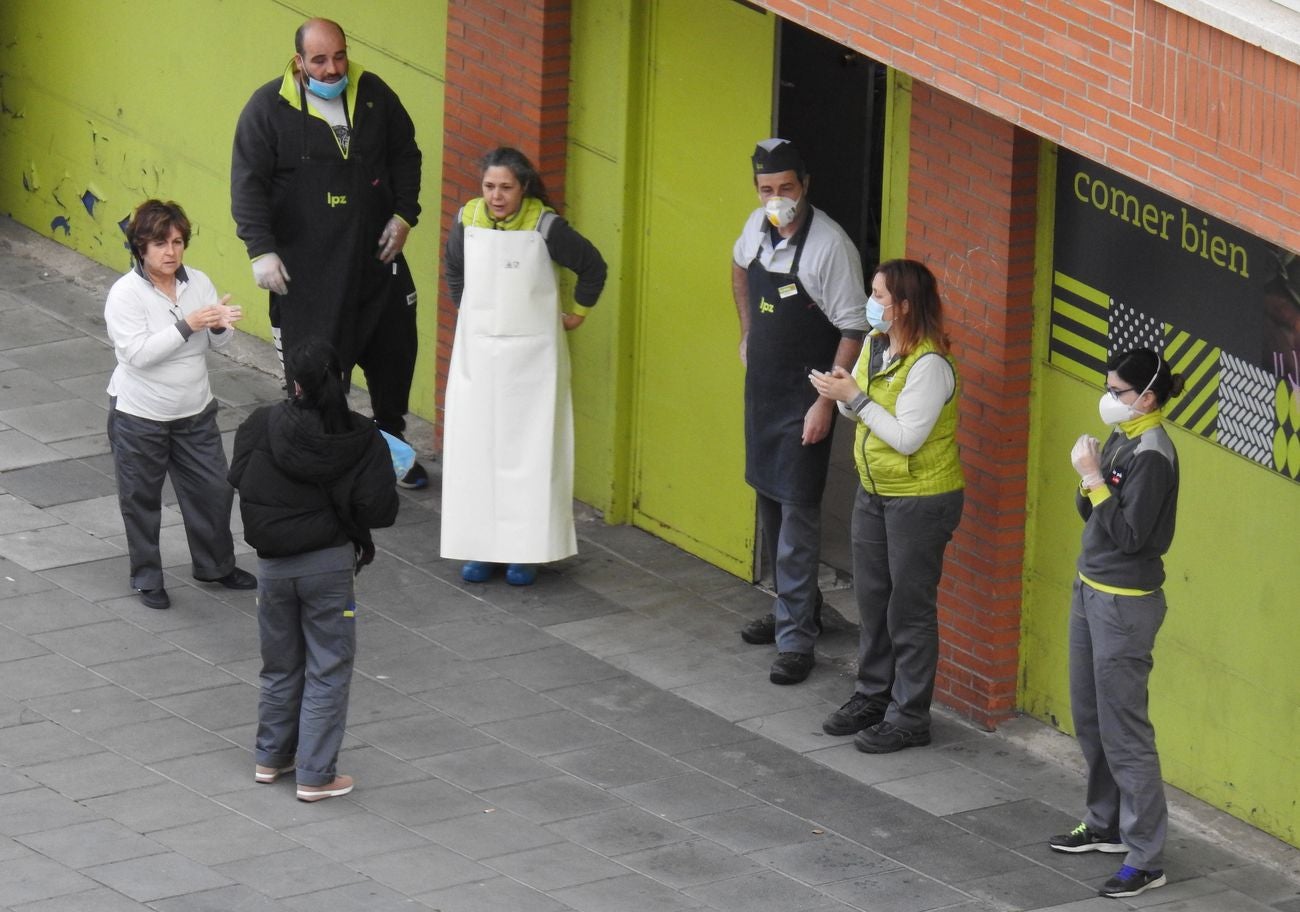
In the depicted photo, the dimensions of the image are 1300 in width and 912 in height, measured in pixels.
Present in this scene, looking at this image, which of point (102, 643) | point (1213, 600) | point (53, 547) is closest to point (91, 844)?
point (102, 643)

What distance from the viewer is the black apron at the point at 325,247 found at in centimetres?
1184

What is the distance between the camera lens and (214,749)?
32.6ft

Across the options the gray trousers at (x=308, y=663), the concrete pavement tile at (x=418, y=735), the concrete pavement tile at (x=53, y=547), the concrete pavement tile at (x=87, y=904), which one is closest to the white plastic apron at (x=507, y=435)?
the concrete pavement tile at (x=418, y=735)

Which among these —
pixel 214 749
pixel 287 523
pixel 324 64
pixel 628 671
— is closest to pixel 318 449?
pixel 287 523

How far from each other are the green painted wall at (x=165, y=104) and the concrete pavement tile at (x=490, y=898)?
494 cm

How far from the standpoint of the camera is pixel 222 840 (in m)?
9.20

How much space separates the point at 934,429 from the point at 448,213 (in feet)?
11.8

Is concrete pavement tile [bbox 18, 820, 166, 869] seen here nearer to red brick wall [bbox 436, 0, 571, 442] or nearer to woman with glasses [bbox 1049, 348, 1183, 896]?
woman with glasses [bbox 1049, 348, 1183, 896]

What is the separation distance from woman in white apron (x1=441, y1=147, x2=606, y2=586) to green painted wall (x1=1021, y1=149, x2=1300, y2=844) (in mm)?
2199

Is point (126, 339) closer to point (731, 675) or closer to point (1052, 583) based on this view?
point (731, 675)

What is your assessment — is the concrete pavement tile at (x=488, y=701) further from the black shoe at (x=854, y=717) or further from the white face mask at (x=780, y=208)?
the white face mask at (x=780, y=208)

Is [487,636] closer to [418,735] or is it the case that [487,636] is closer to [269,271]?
[418,735]

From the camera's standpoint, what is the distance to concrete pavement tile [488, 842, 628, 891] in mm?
9031

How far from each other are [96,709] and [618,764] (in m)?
2.05
